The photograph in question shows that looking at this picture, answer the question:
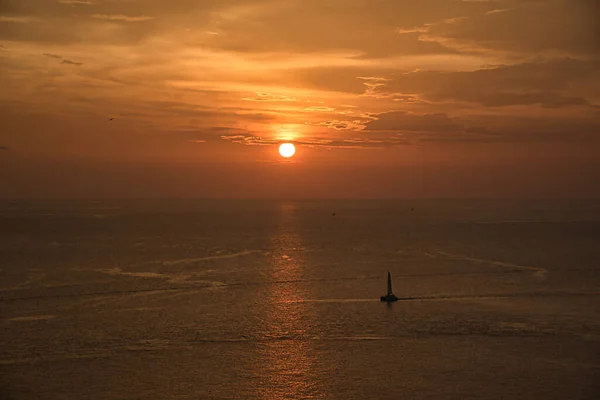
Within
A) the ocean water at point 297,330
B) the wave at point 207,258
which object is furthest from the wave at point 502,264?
the wave at point 207,258

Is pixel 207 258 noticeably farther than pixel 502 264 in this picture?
Yes

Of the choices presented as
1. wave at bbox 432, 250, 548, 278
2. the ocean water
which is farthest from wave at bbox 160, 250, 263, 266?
wave at bbox 432, 250, 548, 278

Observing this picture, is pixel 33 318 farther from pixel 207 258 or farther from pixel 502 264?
pixel 502 264

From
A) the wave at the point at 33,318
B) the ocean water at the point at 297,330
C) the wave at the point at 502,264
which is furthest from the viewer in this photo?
the wave at the point at 502,264

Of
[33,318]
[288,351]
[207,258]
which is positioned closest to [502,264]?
[207,258]

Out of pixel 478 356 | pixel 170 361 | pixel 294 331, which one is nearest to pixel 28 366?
pixel 170 361

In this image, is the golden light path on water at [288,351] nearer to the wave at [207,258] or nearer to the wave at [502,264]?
the wave at [207,258]

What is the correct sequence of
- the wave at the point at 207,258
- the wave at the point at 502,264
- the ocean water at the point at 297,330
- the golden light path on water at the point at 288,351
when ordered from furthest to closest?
1. the wave at the point at 207,258
2. the wave at the point at 502,264
3. the ocean water at the point at 297,330
4. the golden light path on water at the point at 288,351

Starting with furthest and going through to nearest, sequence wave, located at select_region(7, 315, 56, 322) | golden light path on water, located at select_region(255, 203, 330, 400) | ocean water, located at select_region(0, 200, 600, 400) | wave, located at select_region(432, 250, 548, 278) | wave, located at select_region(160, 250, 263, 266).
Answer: wave, located at select_region(160, 250, 263, 266) → wave, located at select_region(432, 250, 548, 278) → wave, located at select_region(7, 315, 56, 322) → ocean water, located at select_region(0, 200, 600, 400) → golden light path on water, located at select_region(255, 203, 330, 400)

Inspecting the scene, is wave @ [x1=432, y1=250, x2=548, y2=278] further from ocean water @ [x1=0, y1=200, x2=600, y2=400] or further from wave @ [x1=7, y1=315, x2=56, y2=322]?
wave @ [x1=7, y1=315, x2=56, y2=322]

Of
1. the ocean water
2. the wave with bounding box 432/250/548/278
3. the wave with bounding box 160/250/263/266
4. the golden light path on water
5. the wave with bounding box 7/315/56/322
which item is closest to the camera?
the golden light path on water

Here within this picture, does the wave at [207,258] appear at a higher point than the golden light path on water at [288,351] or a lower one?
higher
